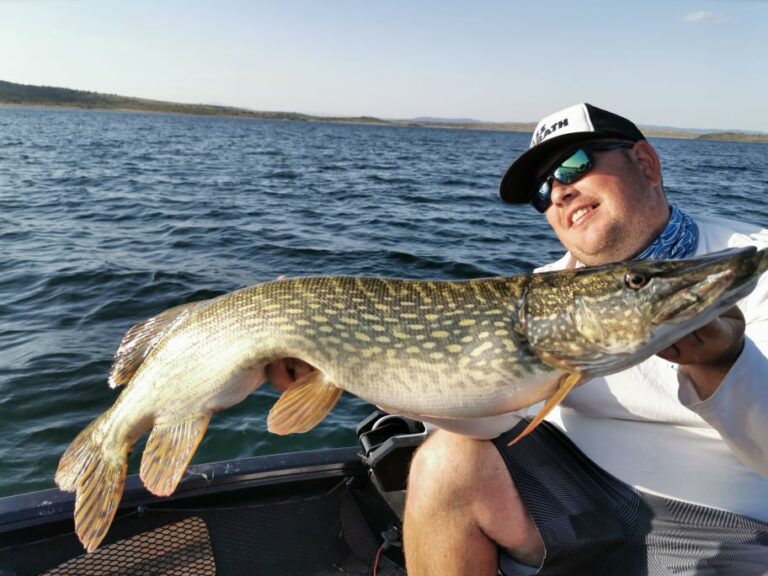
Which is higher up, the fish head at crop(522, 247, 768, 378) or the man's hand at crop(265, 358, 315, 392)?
the fish head at crop(522, 247, 768, 378)

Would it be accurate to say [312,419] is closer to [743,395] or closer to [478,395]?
[478,395]

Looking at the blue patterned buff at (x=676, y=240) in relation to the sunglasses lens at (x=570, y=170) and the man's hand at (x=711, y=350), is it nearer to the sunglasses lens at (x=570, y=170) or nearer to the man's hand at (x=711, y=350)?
the sunglasses lens at (x=570, y=170)

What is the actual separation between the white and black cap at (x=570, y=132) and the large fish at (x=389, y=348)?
1.08 metres

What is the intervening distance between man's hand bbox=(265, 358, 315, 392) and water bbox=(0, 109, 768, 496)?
2.16 meters

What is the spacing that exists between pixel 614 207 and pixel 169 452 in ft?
8.12

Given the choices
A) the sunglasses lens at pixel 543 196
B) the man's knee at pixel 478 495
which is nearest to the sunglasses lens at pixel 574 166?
the sunglasses lens at pixel 543 196

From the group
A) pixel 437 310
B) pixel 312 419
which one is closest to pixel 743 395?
pixel 437 310

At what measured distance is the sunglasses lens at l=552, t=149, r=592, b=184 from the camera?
2.99 meters

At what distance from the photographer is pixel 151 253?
939 cm

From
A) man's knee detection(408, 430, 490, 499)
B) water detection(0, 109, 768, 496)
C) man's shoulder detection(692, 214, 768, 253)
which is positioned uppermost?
man's shoulder detection(692, 214, 768, 253)

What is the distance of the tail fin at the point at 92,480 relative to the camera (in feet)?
7.67

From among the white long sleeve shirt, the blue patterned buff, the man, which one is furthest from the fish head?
the blue patterned buff

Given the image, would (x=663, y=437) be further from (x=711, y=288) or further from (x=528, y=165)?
(x=528, y=165)

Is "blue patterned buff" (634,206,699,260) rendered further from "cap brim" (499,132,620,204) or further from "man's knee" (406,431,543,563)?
"man's knee" (406,431,543,563)
